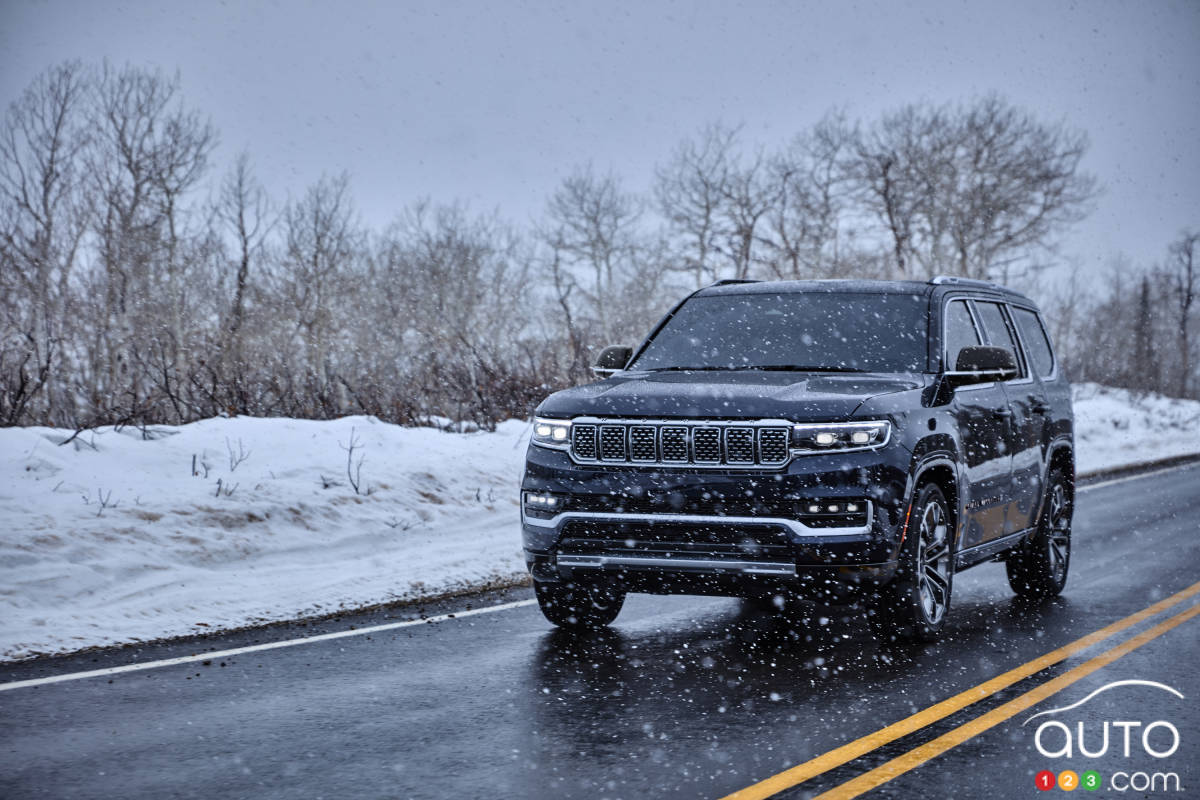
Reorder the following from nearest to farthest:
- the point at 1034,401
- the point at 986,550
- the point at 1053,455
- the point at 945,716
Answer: the point at 945,716 < the point at 986,550 < the point at 1034,401 < the point at 1053,455

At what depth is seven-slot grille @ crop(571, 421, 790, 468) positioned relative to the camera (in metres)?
6.30

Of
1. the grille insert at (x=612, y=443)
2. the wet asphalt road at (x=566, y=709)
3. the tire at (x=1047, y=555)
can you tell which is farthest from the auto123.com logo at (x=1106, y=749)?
the tire at (x=1047, y=555)

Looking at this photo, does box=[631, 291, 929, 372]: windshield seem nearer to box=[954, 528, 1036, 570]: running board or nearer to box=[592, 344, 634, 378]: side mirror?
box=[592, 344, 634, 378]: side mirror

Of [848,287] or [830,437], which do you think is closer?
[830,437]

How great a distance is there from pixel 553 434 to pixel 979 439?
8.88 ft

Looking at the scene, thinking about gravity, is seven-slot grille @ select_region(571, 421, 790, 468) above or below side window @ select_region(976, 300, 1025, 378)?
below

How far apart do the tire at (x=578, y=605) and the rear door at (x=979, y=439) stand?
2.14m

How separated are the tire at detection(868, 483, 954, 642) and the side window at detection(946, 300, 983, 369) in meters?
0.99

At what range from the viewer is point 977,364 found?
7180 mm

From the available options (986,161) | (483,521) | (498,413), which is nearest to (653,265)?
(986,161)

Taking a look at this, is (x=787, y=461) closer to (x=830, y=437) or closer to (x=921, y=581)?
(x=830, y=437)

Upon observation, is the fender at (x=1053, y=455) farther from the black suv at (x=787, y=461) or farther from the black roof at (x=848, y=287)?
the black roof at (x=848, y=287)

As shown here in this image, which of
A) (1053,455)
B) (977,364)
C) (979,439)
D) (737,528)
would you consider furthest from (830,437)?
(1053,455)

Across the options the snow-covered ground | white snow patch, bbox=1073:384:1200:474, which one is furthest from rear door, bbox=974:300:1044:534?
white snow patch, bbox=1073:384:1200:474
